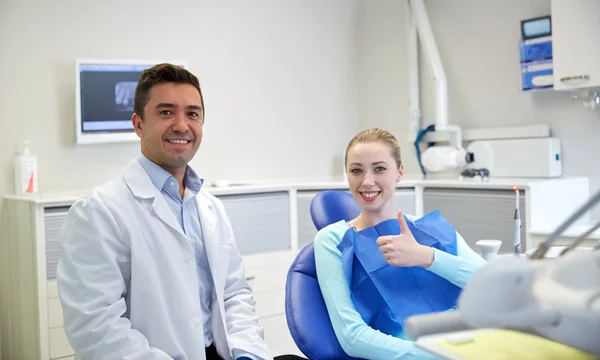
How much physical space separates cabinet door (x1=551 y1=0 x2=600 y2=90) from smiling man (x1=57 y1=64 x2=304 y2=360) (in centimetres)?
183

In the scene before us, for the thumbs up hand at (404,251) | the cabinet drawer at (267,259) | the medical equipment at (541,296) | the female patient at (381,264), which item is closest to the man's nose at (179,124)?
the female patient at (381,264)

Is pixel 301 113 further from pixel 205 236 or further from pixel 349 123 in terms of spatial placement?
pixel 205 236

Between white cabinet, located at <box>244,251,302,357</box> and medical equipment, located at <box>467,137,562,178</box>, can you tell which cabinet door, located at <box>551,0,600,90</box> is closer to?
medical equipment, located at <box>467,137,562,178</box>

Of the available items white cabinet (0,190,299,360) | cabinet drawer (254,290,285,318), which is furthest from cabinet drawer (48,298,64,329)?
cabinet drawer (254,290,285,318)

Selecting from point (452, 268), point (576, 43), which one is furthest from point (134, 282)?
→ point (576, 43)

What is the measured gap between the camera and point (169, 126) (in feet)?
5.98

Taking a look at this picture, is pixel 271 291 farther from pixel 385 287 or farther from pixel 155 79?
pixel 155 79

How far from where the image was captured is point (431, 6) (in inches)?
158

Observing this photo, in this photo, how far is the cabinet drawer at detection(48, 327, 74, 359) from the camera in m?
2.83

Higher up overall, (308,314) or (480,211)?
(480,211)

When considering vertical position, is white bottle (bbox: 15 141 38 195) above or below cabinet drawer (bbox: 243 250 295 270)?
above

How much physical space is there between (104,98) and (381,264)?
6.87 ft

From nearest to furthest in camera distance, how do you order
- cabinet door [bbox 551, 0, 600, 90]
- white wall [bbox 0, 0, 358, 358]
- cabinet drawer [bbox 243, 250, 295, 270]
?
cabinet door [bbox 551, 0, 600, 90], white wall [bbox 0, 0, 358, 358], cabinet drawer [bbox 243, 250, 295, 270]

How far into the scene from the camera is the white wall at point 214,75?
128 inches
